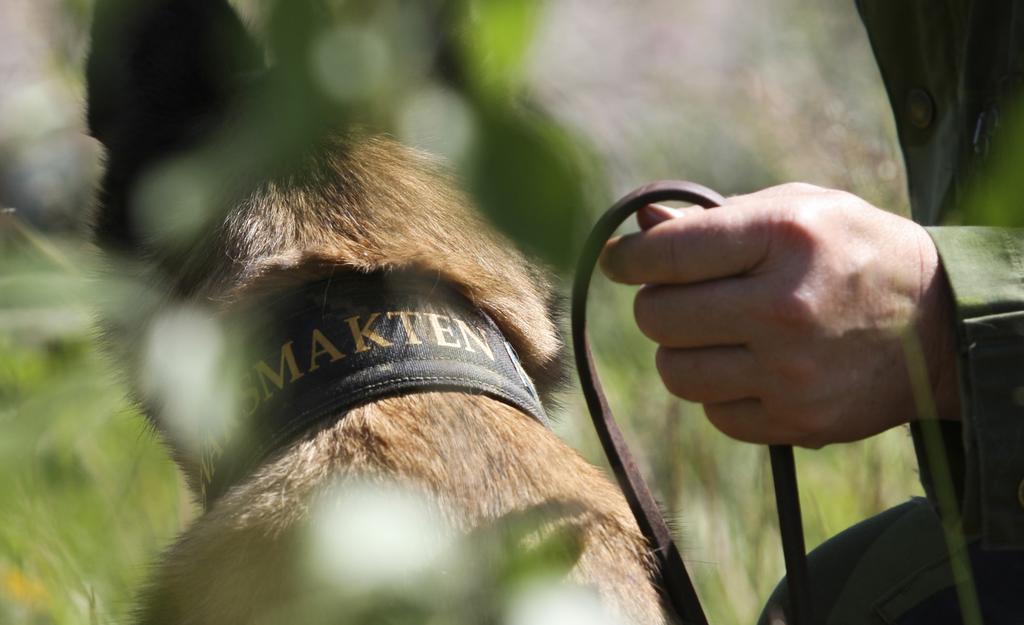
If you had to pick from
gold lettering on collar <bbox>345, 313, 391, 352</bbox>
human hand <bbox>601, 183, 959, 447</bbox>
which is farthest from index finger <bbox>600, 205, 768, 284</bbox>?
gold lettering on collar <bbox>345, 313, 391, 352</bbox>

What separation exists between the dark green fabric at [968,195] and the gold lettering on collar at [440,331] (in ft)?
2.01

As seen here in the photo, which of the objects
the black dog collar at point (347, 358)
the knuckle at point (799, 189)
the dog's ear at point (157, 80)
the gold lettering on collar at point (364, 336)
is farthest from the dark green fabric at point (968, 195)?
the dog's ear at point (157, 80)

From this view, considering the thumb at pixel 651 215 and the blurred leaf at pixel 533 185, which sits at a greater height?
the blurred leaf at pixel 533 185

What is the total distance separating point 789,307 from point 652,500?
316mm

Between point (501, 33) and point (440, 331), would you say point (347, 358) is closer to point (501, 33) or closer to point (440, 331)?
point (440, 331)

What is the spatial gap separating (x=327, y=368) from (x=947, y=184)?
114 centimetres

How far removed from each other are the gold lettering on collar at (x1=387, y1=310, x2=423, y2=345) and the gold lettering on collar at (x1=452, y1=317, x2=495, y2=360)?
72mm

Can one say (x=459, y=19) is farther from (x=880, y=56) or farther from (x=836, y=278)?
(x=880, y=56)

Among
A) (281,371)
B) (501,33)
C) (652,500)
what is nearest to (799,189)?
(652,500)

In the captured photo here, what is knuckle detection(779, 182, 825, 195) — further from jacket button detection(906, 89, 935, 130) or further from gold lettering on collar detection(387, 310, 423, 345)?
jacket button detection(906, 89, 935, 130)

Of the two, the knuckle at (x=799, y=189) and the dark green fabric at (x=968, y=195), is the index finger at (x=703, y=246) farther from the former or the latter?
the dark green fabric at (x=968, y=195)

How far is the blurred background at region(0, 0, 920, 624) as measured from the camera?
560mm

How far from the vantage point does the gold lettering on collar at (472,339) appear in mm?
1394

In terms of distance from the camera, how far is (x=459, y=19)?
573 mm
